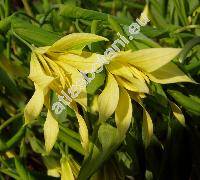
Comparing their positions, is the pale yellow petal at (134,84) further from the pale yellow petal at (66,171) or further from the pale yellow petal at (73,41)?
the pale yellow petal at (66,171)

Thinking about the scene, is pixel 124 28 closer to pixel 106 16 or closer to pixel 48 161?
pixel 106 16

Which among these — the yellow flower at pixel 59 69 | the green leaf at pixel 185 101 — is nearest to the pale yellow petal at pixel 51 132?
the yellow flower at pixel 59 69

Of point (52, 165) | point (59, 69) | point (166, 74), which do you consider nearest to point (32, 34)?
point (59, 69)

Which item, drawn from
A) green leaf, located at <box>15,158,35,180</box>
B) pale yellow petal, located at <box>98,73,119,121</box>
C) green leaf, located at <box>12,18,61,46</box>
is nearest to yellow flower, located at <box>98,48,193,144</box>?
pale yellow petal, located at <box>98,73,119,121</box>

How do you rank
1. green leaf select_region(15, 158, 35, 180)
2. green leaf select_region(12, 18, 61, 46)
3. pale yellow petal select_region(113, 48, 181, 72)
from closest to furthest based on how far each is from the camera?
pale yellow petal select_region(113, 48, 181, 72), green leaf select_region(12, 18, 61, 46), green leaf select_region(15, 158, 35, 180)

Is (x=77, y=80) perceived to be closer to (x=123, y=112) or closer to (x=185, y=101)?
(x=123, y=112)

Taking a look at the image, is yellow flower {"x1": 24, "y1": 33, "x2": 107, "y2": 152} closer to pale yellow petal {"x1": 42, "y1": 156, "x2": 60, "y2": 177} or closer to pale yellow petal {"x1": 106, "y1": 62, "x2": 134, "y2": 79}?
pale yellow petal {"x1": 106, "y1": 62, "x2": 134, "y2": 79}
